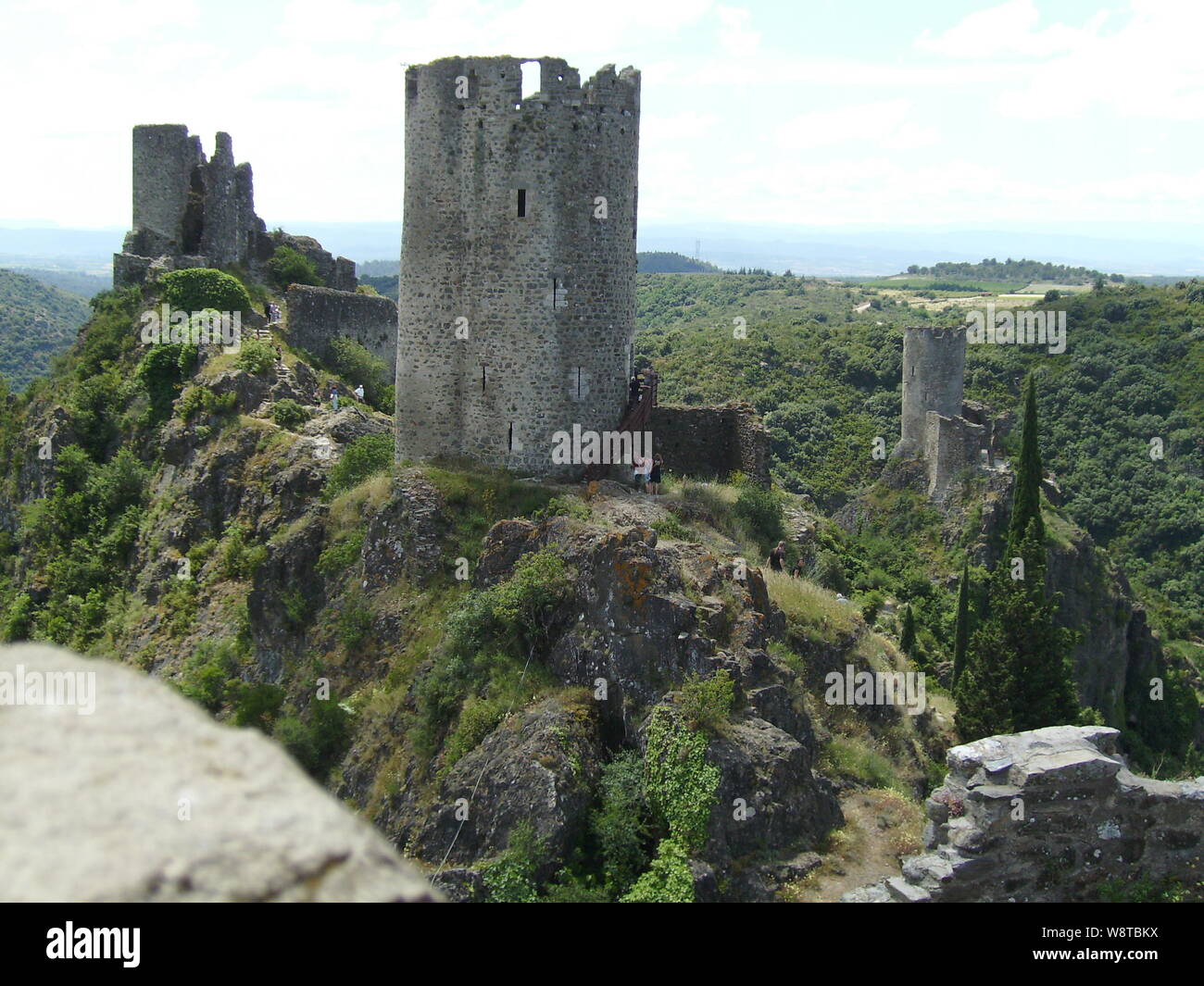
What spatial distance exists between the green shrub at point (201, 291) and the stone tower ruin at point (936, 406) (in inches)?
1189

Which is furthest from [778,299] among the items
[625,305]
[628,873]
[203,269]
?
[628,873]

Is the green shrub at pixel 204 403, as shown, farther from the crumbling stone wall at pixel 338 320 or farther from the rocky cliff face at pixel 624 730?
the rocky cliff face at pixel 624 730

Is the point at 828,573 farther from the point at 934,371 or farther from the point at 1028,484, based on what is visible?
the point at 934,371

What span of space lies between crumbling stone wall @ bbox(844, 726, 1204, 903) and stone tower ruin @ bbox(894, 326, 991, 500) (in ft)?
126

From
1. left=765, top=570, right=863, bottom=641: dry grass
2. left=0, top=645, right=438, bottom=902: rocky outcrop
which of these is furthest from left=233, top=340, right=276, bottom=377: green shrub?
left=0, top=645, right=438, bottom=902: rocky outcrop

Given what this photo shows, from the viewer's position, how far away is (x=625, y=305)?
19172mm

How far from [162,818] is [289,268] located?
3391 centimetres

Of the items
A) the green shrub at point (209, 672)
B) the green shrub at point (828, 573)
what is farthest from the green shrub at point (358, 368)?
the green shrub at point (209, 672)

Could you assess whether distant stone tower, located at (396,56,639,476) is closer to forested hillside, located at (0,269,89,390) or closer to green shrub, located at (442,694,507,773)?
green shrub, located at (442,694,507,773)

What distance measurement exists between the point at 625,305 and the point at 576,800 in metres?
8.75

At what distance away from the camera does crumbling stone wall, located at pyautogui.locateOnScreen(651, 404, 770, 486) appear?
2238 cm

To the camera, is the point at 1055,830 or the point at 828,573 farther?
the point at 828,573

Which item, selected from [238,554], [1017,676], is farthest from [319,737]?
[1017,676]

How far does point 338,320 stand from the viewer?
1268 inches
